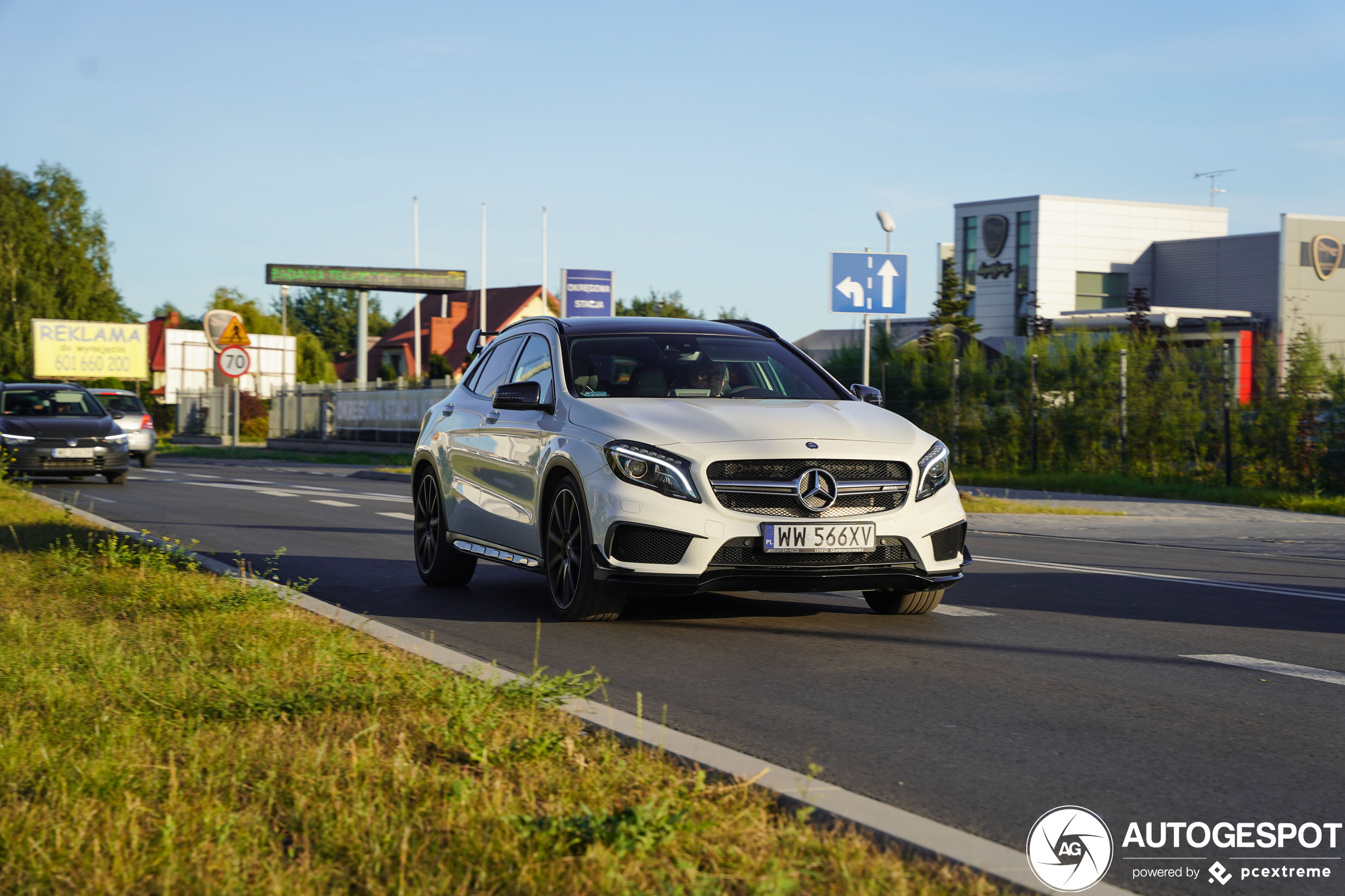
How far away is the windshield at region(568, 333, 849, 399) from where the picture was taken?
836 centimetres

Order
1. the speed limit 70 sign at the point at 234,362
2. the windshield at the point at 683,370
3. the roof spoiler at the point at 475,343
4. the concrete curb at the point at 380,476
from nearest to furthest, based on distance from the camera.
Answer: the windshield at the point at 683,370, the roof spoiler at the point at 475,343, the concrete curb at the point at 380,476, the speed limit 70 sign at the point at 234,362

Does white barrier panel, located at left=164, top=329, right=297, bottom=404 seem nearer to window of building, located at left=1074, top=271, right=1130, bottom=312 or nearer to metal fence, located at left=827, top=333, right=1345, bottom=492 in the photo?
window of building, located at left=1074, top=271, right=1130, bottom=312

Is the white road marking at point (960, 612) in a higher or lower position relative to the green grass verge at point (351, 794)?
lower

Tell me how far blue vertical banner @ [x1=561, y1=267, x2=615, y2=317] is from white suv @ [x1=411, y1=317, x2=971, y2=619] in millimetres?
29461

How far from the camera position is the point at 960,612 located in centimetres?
852

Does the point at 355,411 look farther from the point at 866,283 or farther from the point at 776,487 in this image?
the point at 776,487

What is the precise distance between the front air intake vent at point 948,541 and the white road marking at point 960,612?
2.67ft

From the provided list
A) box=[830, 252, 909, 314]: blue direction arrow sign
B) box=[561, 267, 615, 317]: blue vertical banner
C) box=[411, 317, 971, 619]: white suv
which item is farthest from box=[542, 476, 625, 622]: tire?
box=[561, 267, 615, 317]: blue vertical banner

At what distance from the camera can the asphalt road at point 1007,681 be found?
4387 mm

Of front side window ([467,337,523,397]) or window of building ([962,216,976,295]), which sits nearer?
front side window ([467,337,523,397])

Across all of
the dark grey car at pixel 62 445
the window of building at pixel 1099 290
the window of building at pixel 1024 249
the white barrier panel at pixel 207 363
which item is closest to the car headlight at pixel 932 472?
the dark grey car at pixel 62 445

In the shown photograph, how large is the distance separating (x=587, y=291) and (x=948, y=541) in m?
32.1

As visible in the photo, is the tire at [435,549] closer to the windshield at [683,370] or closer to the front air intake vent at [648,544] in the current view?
the windshield at [683,370]

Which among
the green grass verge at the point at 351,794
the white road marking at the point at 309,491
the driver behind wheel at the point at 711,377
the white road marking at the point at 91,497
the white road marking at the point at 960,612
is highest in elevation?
the driver behind wheel at the point at 711,377
